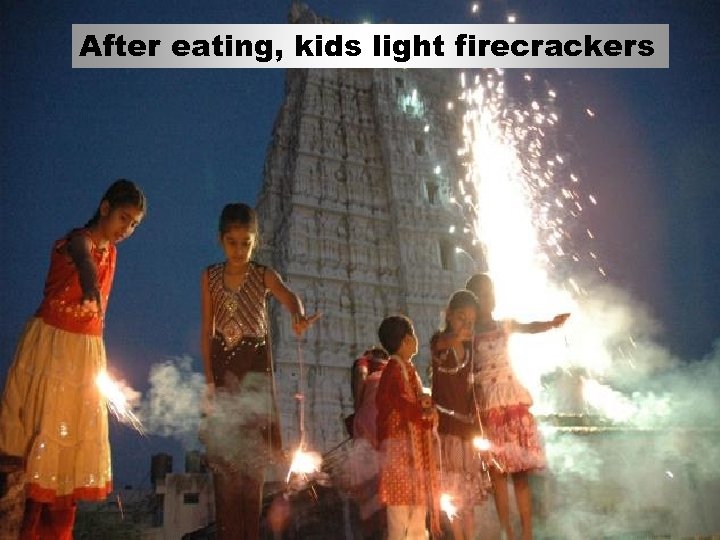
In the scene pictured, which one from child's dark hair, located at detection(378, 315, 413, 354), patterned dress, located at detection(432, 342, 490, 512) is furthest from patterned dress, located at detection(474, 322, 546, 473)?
child's dark hair, located at detection(378, 315, 413, 354)

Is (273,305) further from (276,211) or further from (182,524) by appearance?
(182,524)

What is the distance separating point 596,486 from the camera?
26.0ft

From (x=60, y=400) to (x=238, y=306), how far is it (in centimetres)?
109

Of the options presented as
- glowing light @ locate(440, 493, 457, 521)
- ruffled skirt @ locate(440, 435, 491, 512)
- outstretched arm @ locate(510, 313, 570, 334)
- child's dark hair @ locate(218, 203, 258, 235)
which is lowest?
glowing light @ locate(440, 493, 457, 521)

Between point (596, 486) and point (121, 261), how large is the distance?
8558 centimetres

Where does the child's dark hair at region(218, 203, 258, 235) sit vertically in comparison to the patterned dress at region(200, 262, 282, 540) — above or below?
above

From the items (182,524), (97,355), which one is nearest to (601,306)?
(182,524)

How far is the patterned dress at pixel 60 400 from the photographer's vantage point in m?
2.88

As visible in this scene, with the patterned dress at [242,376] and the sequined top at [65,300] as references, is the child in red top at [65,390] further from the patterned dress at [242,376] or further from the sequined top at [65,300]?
the patterned dress at [242,376]

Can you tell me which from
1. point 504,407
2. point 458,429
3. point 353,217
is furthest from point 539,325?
point 353,217

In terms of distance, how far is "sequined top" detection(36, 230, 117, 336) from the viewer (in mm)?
3137

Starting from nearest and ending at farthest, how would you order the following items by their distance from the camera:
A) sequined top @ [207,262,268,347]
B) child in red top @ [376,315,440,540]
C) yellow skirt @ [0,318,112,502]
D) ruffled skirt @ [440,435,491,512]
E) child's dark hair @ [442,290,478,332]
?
1. yellow skirt @ [0,318,112,502]
2. sequined top @ [207,262,268,347]
3. child in red top @ [376,315,440,540]
4. ruffled skirt @ [440,435,491,512]
5. child's dark hair @ [442,290,478,332]

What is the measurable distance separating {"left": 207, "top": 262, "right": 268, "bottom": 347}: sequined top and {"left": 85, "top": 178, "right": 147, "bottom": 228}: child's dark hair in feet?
1.98

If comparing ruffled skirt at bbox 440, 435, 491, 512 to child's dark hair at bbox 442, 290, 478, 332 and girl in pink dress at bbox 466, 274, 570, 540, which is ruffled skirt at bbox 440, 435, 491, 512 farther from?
child's dark hair at bbox 442, 290, 478, 332
